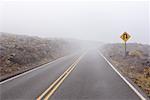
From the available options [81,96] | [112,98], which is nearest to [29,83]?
[81,96]

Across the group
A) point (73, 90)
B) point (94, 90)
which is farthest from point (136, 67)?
point (73, 90)

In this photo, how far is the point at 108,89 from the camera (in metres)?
10.9

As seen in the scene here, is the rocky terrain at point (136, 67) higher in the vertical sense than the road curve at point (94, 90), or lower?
lower

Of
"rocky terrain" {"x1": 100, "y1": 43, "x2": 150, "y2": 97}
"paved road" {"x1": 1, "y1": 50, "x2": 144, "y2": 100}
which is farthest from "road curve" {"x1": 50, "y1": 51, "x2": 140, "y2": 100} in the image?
"rocky terrain" {"x1": 100, "y1": 43, "x2": 150, "y2": 97}

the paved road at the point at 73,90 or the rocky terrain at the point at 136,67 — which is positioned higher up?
the paved road at the point at 73,90

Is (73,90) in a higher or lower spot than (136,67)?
higher

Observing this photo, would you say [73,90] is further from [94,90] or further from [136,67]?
[136,67]

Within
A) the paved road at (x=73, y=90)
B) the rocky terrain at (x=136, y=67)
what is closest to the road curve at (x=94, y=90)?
the paved road at (x=73, y=90)

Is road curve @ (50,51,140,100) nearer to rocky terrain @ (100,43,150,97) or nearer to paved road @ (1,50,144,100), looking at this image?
paved road @ (1,50,144,100)

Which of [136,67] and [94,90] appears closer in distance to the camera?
[94,90]

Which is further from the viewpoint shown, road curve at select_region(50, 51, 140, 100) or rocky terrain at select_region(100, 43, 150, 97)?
rocky terrain at select_region(100, 43, 150, 97)

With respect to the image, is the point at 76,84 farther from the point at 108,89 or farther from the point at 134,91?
the point at 134,91

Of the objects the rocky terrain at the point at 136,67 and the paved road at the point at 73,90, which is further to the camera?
the rocky terrain at the point at 136,67

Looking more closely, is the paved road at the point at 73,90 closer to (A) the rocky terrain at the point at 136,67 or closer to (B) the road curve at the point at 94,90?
(B) the road curve at the point at 94,90
